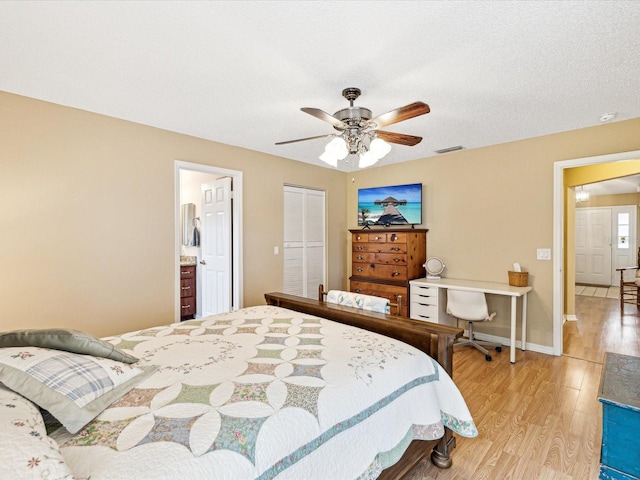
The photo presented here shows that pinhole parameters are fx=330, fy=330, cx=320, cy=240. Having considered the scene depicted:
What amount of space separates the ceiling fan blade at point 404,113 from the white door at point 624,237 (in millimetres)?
8222

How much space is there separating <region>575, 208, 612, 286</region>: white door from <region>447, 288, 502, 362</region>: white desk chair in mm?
6131

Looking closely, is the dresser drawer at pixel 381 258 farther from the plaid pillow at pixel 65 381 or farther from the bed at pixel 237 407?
the plaid pillow at pixel 65 381

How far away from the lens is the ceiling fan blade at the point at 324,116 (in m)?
2.08

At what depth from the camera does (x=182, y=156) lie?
3.55 metres

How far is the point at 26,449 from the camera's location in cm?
79

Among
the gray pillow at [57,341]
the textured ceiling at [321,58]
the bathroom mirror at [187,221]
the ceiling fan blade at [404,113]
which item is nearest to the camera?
the gray pillow at [57,341]

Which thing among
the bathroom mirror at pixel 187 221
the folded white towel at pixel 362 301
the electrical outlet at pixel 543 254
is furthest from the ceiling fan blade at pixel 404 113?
the bathroom mirror at pixel 187 221

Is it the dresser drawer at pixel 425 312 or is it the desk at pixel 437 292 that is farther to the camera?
the dresser drawer at pixel 425 312

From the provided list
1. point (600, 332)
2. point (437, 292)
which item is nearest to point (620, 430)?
point (437, 292)

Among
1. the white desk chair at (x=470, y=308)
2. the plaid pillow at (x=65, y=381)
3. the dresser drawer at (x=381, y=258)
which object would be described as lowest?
the white desk chair at (x=470, y=308)

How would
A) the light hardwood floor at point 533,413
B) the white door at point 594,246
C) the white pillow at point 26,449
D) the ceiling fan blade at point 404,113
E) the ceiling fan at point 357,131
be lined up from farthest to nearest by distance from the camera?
the white door at point 594,246
the ceiling fan at point 357,131
the ceiling fan blade at point 404,113
the light hardwood floor at point 533,413
the white pillow at point 26,449

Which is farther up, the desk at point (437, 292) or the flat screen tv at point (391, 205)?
the flat screen tv at point (391, 205)

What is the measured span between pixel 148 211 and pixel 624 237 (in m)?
9.63

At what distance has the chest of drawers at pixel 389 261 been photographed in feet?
14.3
